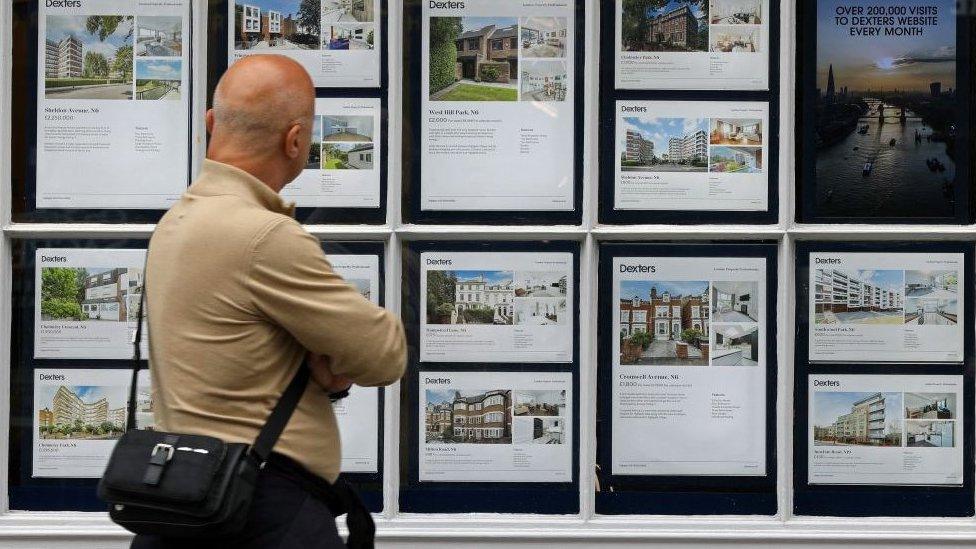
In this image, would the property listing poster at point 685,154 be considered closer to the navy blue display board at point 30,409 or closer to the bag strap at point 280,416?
the navy blue display board at point 30,409

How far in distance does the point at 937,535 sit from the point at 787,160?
1.56 metres

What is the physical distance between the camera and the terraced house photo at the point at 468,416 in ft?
15.4

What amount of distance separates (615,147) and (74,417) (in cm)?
239

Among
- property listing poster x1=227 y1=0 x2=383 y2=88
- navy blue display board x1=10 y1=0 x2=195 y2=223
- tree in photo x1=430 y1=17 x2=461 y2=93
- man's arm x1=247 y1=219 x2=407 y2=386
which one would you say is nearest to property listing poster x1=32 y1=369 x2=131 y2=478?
navy blue display board x1=10 y1=0 x2=195 y2=223

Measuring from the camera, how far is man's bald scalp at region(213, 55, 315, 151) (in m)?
2.69

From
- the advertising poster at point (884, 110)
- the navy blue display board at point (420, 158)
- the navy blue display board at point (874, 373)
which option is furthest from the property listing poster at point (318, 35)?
the navy blue display board at point (874, 373)

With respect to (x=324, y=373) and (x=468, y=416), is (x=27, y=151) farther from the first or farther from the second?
(x=324, y=373)

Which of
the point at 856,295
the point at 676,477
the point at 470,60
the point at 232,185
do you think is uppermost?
the point at 470,60

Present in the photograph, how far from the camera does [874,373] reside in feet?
15.4

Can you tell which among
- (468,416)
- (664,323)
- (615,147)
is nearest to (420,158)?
(615,147)

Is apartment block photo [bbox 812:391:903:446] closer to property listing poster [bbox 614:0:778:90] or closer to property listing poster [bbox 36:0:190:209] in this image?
property listing poster [bbox 614:0:778:90]

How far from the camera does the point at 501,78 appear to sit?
15.4ft

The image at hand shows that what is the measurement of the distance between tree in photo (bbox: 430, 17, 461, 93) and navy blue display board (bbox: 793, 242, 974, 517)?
5.03 feet

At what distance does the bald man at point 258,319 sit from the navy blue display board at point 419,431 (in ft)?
6.43
